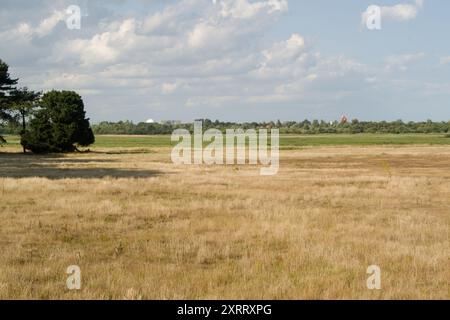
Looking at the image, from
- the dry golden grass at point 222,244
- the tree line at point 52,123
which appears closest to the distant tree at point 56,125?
the tree line at point 52,123

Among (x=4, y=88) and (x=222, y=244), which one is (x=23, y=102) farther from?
(x=222, y=244)

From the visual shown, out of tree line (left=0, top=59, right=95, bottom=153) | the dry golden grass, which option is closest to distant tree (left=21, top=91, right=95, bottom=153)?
tree line (left=0, top=59, right=95, bottom=153)

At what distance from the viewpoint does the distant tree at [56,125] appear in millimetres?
80125

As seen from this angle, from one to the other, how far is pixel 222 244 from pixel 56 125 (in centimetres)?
7053

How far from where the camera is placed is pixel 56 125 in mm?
80438

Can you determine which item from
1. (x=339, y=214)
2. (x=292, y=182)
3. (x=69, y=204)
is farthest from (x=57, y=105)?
(x=339, y=214)

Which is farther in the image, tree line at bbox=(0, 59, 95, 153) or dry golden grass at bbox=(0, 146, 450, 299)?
tree line at bbox=(0, 59, 95, 153)

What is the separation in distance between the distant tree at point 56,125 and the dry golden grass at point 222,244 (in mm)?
55526

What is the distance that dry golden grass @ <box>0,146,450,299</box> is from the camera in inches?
401

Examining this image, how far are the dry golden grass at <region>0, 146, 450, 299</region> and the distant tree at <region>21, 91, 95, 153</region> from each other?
5553 cm

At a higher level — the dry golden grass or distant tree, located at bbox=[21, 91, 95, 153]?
distant tree, located at bbox=[21, 91, 95, 153]

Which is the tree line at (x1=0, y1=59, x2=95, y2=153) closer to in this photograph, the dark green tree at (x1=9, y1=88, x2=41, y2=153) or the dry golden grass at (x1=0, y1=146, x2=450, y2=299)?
the dark green tree at (x1=9, y1=88, x2=41, y2=153)

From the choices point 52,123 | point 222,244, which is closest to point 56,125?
point 52,123
